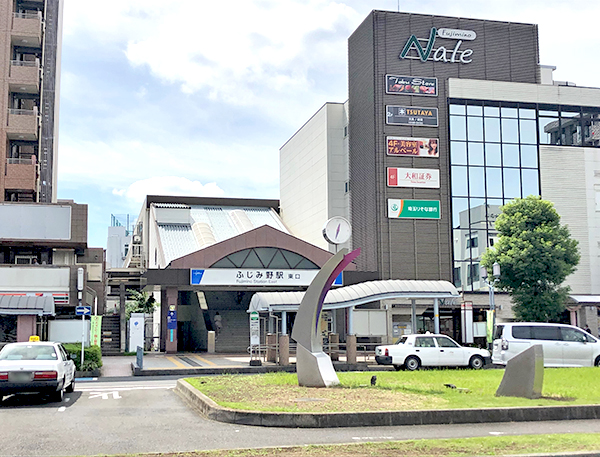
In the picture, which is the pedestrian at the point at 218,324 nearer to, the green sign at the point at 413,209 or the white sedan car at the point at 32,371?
the green sign at the point at 413,209

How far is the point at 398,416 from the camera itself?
1221 cm

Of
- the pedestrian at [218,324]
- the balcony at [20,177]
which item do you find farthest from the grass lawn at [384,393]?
the balcony at [20,177]

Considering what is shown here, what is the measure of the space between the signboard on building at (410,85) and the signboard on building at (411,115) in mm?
1035

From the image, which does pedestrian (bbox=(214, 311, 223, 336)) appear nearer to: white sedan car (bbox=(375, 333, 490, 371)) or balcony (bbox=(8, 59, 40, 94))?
white sedan car (bbox=(375, 333, 490, 371))

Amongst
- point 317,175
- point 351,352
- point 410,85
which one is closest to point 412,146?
point 410,85

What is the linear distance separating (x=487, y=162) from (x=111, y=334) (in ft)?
85.4

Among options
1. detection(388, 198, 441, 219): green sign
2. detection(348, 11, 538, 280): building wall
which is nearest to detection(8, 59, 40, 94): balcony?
detection(348, 11, 538, 280): building wall

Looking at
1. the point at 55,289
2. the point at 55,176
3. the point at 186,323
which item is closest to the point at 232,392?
the point at 55,289

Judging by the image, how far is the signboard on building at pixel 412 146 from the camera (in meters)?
43.8

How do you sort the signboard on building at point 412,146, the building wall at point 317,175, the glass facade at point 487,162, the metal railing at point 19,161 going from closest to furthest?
1. the metal railing at point 19,161
2. the signboard on building at point 412,146
3. the glass facade at point 487,162
4. the building wall at point 317,175

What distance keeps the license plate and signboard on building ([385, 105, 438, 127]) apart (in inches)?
1270

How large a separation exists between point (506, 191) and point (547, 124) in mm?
5921

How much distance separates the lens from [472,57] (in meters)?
46.2

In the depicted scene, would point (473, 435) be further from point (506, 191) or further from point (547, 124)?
point (547, 124)
